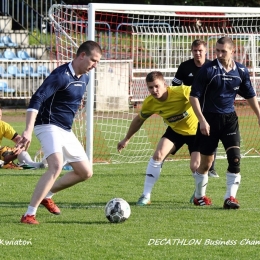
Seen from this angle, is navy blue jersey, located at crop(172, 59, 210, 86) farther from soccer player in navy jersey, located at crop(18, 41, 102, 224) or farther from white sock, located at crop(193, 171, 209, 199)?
soccer player in navy jersey, located at crop(18, 41, 102, 224)

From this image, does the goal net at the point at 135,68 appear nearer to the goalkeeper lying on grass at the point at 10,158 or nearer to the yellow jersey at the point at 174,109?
the goalkeeper lying on grass at the point at 10,158

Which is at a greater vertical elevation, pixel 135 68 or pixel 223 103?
pixel 223 103

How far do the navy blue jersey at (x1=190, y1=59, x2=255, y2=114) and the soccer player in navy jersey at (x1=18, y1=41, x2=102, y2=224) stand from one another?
4.30 ft

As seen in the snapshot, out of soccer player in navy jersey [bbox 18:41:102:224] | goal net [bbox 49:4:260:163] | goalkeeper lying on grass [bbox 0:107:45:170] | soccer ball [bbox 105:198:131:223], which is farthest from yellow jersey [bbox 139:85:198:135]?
goal net [bbox 49:4:260:163]

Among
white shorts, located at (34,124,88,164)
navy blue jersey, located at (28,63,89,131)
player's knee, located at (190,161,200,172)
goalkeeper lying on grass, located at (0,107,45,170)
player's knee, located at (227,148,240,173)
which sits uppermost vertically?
navy blue jersey, located at (28,63,89,131)

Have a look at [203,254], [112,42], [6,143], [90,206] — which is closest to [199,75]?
[90,206]

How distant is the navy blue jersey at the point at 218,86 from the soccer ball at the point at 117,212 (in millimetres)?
1524

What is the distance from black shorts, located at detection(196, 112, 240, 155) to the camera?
835cm

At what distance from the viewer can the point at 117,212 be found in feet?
24.6

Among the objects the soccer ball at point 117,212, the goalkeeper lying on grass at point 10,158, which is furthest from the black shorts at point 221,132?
the goalkeeper lying on grass at point 10,158

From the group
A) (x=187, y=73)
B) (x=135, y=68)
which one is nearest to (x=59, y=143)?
(x=187, y=73)

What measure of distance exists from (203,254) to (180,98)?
9.57ft

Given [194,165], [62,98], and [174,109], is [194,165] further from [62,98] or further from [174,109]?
[62,98]

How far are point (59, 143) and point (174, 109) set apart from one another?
1.85 m
